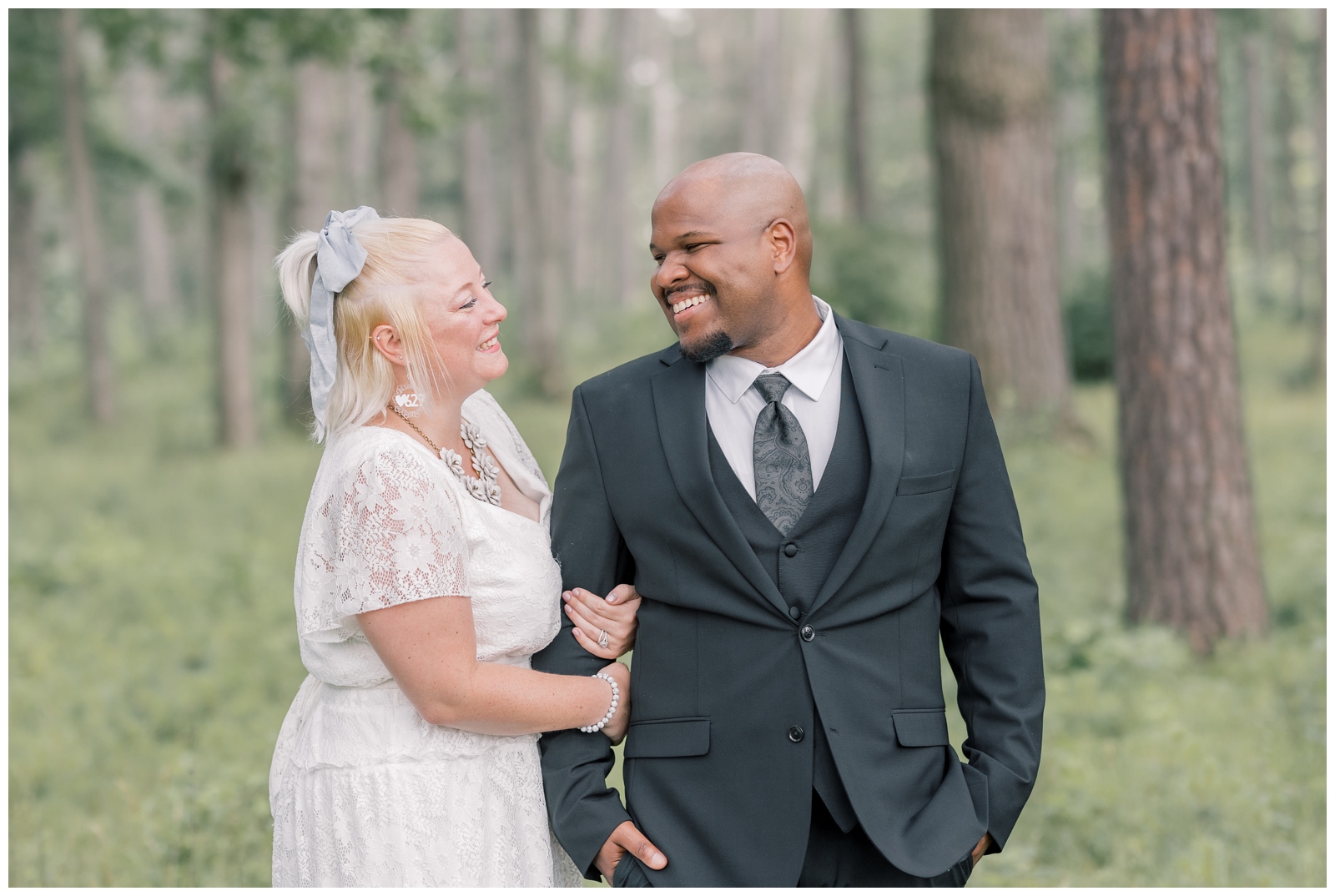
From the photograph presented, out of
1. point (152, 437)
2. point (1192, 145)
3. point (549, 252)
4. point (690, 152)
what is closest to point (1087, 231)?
point (690, 152)

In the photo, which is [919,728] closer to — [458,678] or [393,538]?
[458,678]

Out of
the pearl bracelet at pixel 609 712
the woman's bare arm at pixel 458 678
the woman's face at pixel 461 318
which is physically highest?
the woman's face at pixel 461 318

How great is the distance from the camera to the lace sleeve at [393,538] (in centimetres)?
241

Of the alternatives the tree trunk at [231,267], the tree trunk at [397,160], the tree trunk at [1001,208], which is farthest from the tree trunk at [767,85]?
the tree trunk at [1001,208]

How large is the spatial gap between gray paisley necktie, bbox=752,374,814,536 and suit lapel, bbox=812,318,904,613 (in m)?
0.14

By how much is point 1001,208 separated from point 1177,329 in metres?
4.76

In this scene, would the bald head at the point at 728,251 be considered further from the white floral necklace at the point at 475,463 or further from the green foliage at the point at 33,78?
the green foliage at the point at 33,78

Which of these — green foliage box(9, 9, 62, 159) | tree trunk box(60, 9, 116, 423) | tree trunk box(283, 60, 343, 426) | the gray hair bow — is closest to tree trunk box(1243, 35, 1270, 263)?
tree trunk box(283, 60, 343, 426)

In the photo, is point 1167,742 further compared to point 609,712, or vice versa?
point 1167,742

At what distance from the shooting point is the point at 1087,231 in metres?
52.2

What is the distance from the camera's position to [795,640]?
2.55 metres

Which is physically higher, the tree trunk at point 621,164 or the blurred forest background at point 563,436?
the tree trunk at point 621,164

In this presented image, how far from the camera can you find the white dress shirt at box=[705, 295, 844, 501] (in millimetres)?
2619

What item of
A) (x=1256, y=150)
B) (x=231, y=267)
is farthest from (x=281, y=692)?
(x=1256, y=150)
